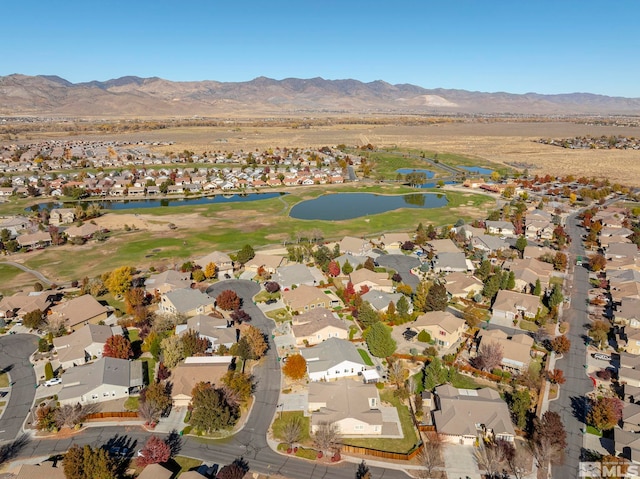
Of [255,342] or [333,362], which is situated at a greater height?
[255,342]

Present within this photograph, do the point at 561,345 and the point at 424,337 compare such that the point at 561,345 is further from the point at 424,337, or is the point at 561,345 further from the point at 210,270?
the point at 210,270

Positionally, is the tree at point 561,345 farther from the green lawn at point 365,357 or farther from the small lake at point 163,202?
the small lake at point 163,202

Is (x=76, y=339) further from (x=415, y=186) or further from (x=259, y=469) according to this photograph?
(x=415, y=186)

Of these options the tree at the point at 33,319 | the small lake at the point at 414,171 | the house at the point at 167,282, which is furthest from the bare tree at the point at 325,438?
the small lake at the point at 414,171

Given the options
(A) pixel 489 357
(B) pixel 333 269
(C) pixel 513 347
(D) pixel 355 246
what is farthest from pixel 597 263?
(B) pixel 333 269

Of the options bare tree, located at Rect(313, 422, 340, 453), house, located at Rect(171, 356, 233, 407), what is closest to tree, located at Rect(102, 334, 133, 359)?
house, located at Rect(171, 356, 233, 407)

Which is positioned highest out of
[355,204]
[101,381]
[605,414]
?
[355,204]

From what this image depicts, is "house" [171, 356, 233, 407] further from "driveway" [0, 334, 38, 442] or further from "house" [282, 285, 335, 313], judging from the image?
"house" [282, 285, 335, 313]

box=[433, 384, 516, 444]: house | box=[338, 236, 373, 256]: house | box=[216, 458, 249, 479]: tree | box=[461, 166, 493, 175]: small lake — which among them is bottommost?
box=[216, 458, 249, 479]: tree
